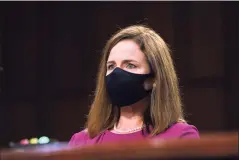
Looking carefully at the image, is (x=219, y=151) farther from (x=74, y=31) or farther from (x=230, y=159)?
(x=74, y=31)

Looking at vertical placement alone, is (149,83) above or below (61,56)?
below

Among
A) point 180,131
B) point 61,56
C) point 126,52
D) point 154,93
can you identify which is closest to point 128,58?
point 126,52

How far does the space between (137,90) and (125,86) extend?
0.03 meters

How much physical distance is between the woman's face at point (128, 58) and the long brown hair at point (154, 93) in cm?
2

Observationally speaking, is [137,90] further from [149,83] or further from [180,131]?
[180,131]

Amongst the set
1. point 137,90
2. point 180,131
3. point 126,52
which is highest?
point 126,52

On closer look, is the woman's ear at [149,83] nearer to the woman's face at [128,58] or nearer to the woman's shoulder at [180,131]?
the woman's face at [128,58]

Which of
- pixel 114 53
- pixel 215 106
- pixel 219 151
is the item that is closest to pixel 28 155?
pixel 219 151

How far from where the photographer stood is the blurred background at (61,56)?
11.1 feet

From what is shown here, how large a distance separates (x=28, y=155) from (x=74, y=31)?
310cm

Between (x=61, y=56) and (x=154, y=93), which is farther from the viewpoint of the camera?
(x=61, y=56)

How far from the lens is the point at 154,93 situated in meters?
1.35

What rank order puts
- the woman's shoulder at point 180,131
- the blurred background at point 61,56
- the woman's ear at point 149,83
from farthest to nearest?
the blurred background at point 61,56, the woman's ear at point 149,83, the woman's shoulder at point 180,131

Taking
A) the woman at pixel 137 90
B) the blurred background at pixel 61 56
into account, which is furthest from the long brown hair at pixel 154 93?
the blurred background at pixel 61 56
